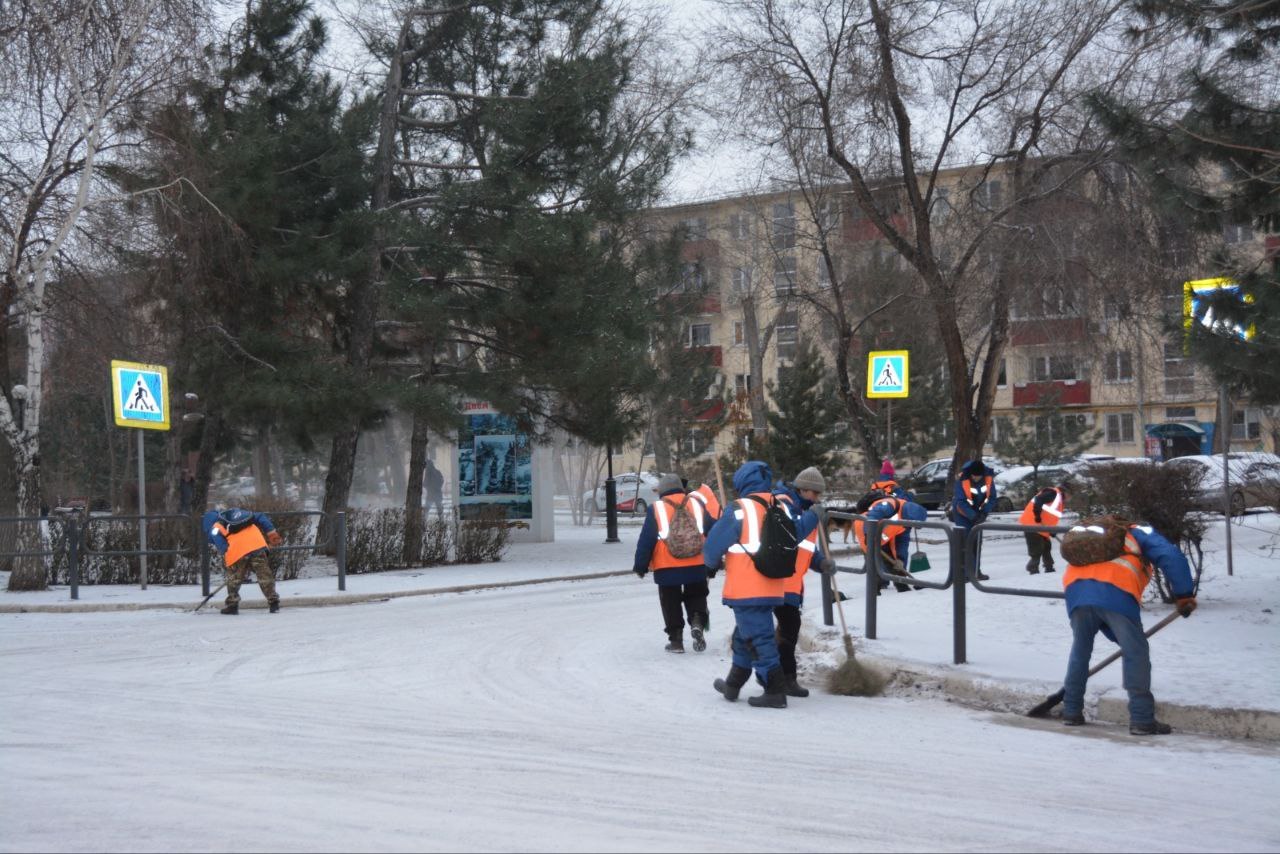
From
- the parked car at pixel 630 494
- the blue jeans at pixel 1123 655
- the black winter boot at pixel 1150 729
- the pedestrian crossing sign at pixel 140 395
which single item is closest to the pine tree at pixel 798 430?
the parked car at pixel 630 494

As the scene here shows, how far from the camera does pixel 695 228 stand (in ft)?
128

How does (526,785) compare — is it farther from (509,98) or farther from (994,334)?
(994,334)

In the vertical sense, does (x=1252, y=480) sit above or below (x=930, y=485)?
above

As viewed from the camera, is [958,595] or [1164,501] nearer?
[958,595]

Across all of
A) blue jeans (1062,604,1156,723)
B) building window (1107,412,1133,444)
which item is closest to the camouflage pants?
blue jeans (1062,604,1156,723)

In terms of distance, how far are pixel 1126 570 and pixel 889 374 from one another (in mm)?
17414

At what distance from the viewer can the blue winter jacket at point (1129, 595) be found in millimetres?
7914

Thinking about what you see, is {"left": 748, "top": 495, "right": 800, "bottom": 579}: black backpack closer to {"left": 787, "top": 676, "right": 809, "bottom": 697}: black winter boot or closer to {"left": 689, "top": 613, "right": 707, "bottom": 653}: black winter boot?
{"left": 787, "top": 676, "right": 809, "bottom": 697}: black winter boot

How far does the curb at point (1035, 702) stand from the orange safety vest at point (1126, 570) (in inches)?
31.2

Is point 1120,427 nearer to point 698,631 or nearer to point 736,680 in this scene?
point 698,631

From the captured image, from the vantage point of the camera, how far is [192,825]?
587 centimetres

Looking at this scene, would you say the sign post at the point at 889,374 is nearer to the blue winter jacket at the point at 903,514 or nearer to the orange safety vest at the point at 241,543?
the blue winter jacket at the point at 903,514

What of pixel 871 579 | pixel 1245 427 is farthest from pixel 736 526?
pixel 1245 427

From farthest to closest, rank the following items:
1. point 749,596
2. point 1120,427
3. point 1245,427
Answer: point 1120,427 → point 1245,427 → point 749,596
